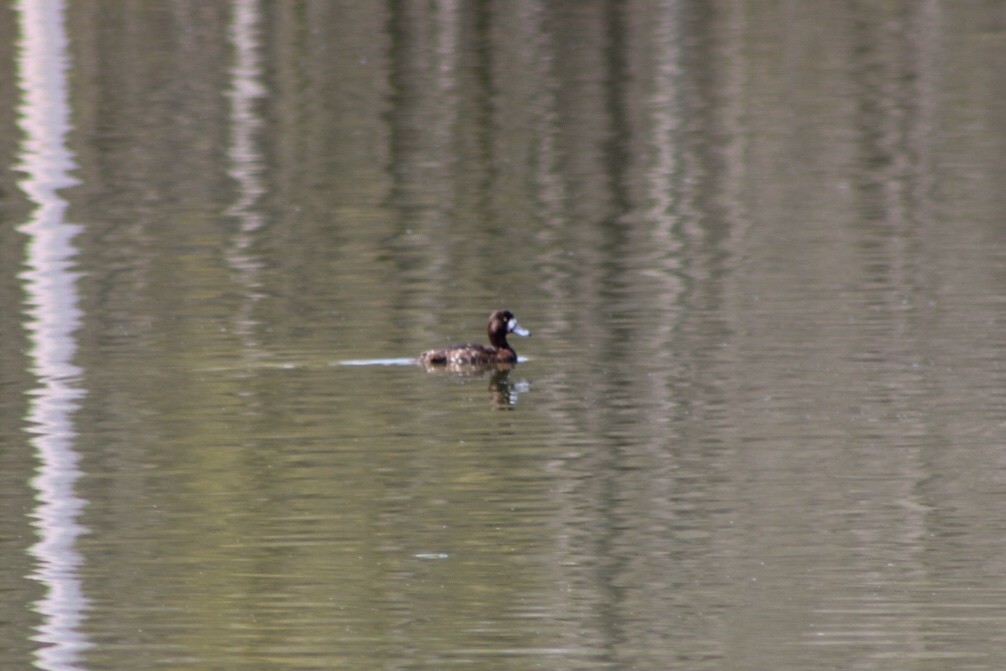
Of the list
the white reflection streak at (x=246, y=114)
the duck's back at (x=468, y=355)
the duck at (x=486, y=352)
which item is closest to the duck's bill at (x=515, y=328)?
the duck at (x=486, y=352)

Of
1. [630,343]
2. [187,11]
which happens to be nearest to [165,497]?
[630,343]

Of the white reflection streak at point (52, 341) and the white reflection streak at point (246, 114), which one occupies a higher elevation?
the white reflection streak at point (52, 341)

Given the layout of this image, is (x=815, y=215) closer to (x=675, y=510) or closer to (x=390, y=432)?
(x=390, y=432)

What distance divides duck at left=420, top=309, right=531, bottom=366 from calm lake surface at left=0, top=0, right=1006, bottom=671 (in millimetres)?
109

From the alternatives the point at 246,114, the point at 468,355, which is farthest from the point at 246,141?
the point at 468,355

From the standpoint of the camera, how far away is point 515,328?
640 inches

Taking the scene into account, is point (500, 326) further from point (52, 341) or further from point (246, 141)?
point (246, 141)

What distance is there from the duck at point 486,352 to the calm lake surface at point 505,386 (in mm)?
109

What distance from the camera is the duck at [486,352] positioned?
15547 mm

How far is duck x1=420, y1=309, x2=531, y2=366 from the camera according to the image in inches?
612

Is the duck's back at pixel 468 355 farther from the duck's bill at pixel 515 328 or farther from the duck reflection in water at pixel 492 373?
the duck's bill at pixel 515 328

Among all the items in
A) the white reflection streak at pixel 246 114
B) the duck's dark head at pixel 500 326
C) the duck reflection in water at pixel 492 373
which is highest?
the duck's dark head at pixel 500 326

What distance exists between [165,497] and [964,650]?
4.24 m

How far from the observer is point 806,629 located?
31.0 feet
